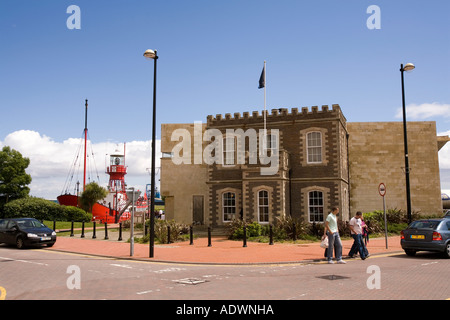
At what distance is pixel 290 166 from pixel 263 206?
3.68 meters

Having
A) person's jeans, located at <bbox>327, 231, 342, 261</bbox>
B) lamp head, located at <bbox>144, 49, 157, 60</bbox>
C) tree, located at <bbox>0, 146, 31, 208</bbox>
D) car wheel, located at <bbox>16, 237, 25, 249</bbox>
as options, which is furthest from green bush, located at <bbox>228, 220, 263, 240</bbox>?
tree, located at <bbox>0, 146, 31, 208</bbox>

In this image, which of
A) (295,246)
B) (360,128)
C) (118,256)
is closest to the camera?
(118,256)

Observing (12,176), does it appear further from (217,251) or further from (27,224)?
(217,251)

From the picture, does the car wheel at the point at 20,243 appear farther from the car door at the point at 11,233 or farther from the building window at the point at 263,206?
the building window at the point at 263,206

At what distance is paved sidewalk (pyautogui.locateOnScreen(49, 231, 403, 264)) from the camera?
14.1 metres

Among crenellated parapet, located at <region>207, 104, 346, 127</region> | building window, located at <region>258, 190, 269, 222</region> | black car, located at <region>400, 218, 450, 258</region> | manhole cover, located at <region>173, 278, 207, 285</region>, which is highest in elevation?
crenellated parapet, located at <region>207, 104, 346, 127</region>

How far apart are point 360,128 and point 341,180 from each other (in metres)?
7.91

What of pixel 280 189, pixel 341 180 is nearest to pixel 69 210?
pixel 280 189

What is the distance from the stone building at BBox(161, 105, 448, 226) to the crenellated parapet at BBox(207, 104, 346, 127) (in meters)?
0.07

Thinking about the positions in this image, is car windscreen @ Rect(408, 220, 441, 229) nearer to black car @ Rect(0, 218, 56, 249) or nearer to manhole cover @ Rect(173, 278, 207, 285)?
manhole cover @ Rect(173, 278, 207, 285)

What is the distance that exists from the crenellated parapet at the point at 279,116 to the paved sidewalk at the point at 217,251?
8527 millimetres

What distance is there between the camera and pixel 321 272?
11148mm
